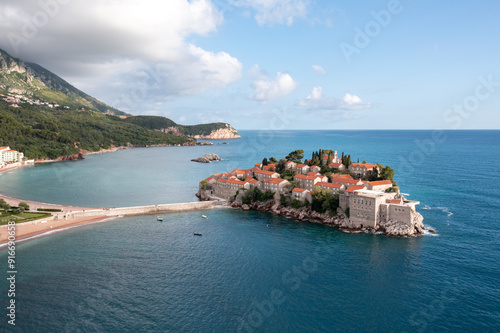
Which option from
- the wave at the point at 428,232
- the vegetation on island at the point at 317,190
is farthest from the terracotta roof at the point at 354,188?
the wave at the point at 428,232

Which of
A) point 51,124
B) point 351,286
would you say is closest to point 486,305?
point 351,286

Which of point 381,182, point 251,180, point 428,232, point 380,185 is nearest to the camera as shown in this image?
point 428,232

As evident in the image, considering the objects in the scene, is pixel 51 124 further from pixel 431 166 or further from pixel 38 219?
pixel 431 166

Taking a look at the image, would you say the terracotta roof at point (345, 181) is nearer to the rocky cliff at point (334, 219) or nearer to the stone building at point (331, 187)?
the stone building at point (331, 187)

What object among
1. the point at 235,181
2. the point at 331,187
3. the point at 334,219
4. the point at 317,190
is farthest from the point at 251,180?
the point at 334,219

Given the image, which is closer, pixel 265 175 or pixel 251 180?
pixel 251 180

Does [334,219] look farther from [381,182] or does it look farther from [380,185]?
[381,182]
